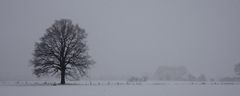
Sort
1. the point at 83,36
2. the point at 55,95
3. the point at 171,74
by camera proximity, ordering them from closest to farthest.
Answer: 1. the point at 55,95
2. the point at 83,36
3. the point at 171,74

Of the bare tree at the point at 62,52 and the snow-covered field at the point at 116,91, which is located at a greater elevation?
the bare tree at the point at 62,52

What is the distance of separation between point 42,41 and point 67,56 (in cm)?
356

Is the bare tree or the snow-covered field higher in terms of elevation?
the bare tree

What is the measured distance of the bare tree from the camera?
30844 mm

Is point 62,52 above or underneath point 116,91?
above

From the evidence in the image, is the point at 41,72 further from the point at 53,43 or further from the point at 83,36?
the point at 83,36

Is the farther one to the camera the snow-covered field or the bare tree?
the bare tree

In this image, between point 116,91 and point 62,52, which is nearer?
point 116,91

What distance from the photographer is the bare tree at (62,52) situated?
30.8 metres

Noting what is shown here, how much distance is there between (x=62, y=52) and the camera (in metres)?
31.6

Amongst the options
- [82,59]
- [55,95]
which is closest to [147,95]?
[55,95]

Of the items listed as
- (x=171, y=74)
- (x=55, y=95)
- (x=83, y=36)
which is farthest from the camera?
(x=171, y=74)

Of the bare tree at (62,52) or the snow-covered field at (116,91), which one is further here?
the bare tree at (62,52)

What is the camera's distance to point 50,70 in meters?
32.4
